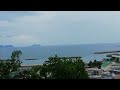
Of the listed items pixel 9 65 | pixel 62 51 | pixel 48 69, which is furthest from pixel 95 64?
pixel 9 65

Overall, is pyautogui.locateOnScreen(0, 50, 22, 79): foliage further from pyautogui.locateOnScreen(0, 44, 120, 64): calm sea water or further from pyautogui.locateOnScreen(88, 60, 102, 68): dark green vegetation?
pyautogui.locateOnScreen(88, 60, 102, 68): dark green vegetation

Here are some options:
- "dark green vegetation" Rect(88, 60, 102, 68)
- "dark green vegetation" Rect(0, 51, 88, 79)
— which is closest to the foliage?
"dark green vegetation" Rect(0, 51, 88, 79)

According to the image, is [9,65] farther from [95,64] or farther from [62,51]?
[95,64]

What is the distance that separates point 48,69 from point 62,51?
191 mm

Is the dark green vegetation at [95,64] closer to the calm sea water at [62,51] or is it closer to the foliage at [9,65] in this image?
the calm sea water at [62,51]

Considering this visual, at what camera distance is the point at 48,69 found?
1.89 meters

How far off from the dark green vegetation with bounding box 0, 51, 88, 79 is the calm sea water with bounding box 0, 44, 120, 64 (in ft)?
0.15

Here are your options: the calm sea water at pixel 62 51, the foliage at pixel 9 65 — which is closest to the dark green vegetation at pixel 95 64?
the calm sea water at pixel 62 51

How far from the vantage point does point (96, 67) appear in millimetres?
1814

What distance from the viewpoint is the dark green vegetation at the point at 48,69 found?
182cm
